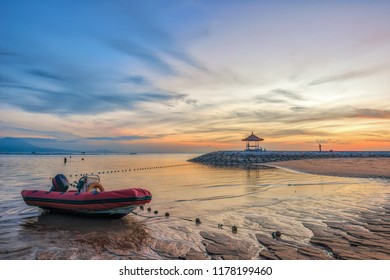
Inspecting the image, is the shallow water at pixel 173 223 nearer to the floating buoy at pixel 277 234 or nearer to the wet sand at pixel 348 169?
the floating buoy at pixel 277 234

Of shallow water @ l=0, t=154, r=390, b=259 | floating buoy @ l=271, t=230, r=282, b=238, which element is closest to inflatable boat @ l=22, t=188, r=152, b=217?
shallow water @ l=0, t=154, r=390, b=259

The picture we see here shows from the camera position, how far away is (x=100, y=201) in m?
11.4

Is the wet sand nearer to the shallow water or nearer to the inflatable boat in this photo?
the shallow water

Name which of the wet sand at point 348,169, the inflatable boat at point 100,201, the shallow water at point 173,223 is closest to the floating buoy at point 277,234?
the shallow water at point 173,223

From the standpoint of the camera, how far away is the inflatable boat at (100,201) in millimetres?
11242

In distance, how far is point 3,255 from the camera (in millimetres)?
7848


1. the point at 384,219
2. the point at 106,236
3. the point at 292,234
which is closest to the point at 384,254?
the point at 292,234

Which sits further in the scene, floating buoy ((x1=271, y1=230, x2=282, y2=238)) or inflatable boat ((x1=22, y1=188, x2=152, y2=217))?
inflatable boat ((x1=22, y1=188, x2=152, y2=217))

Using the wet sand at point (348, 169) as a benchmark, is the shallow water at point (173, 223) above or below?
below

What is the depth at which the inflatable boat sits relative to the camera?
11.2 meters

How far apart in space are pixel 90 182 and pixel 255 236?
298 inches

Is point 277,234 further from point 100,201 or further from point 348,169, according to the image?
point 348,169
